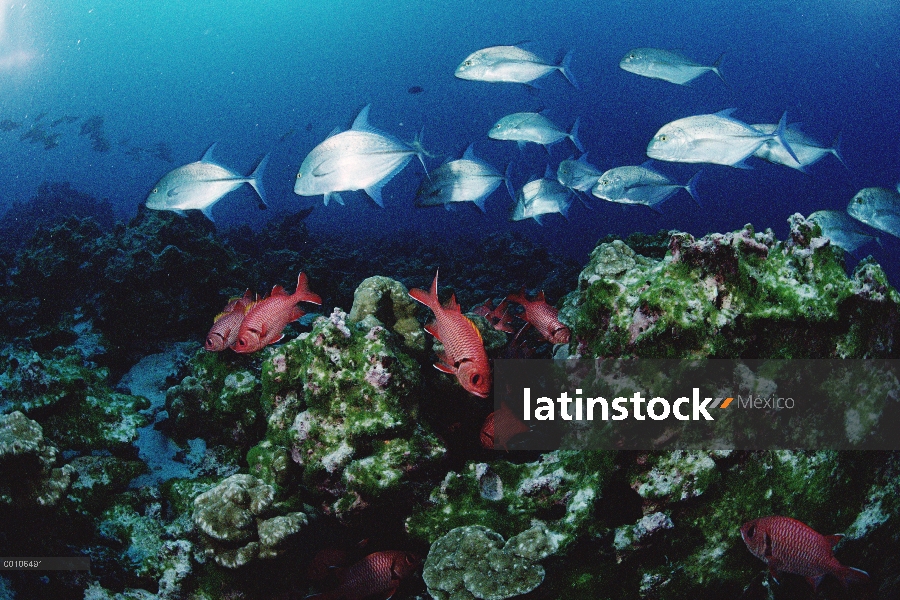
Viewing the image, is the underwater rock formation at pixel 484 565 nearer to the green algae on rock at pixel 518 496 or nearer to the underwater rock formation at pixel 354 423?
the green algae on rock at pixel 518 496

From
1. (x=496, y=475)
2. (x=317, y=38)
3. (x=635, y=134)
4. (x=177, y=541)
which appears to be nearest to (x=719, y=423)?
(x=496, y=475)

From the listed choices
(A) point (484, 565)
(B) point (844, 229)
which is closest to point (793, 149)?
(B) point (844, 229)

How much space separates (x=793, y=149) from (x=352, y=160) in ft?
17.0

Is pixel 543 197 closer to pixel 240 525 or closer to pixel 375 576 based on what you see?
pixel 375 576

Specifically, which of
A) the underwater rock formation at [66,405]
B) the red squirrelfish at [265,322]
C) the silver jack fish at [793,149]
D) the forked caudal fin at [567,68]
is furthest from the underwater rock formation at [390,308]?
the silver jack fish at [793,149]

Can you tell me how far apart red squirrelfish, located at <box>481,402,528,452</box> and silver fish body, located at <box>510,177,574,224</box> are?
3.55m

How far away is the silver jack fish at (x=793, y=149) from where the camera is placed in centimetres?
471

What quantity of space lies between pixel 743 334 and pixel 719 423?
1.85 feet

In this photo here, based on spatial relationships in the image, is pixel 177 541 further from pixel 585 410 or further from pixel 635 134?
pixel 635 134

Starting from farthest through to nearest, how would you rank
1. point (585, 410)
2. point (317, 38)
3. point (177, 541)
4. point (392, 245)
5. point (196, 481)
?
point (317, 38), point (392, 245), point (196, 481), point (177, 541), point (585, 410)

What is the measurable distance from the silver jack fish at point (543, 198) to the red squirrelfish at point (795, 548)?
4662 millimetres

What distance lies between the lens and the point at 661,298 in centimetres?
266

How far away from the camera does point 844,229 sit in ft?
19.6

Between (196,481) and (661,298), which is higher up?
(661,298)
